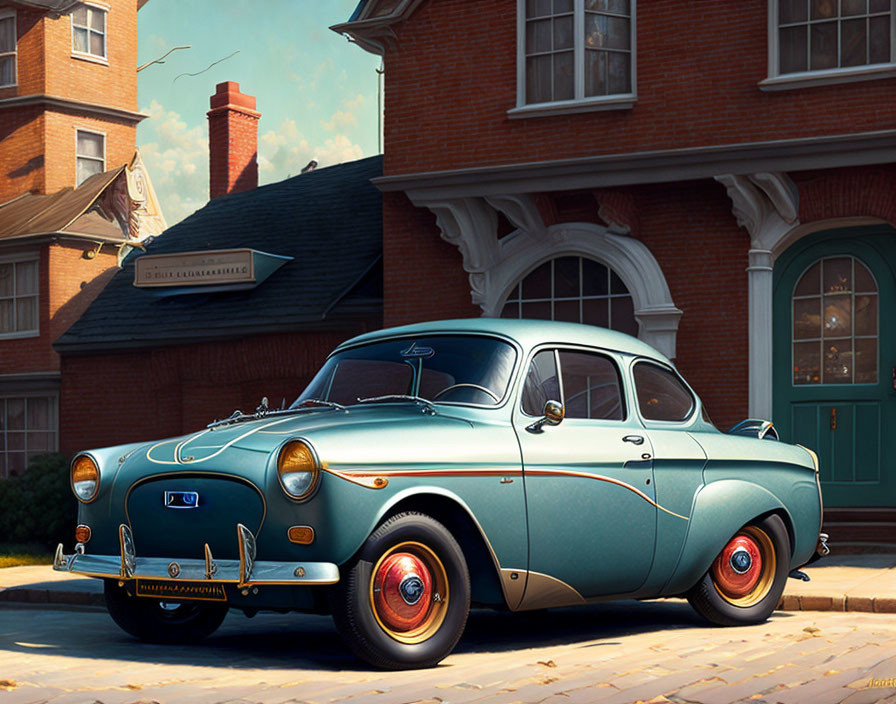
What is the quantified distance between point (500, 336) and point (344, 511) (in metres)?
1.72

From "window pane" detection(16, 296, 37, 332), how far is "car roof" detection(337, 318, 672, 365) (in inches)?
772

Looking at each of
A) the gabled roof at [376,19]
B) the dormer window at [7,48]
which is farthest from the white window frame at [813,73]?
the dormer window at [7,48]

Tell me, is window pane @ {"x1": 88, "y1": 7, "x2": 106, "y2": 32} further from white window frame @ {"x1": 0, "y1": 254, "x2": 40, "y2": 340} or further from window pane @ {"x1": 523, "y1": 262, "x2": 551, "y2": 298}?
window pane @ {"x1": 523, "y1": 262, "x2": 551, "y2": 298}

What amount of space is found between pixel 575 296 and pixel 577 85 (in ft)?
7.66

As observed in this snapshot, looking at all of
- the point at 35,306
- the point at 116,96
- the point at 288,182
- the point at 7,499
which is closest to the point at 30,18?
the point at 116,96

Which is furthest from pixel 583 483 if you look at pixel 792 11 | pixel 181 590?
pixel 792 11

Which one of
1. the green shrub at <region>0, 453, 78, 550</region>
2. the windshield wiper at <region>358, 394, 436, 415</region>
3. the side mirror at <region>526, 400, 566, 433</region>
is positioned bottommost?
the green shrub at <region>0, 453, 78, 550</region>

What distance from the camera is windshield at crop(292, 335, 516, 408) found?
7.60m

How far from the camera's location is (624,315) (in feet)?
49.8

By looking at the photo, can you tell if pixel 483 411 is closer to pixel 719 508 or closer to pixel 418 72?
pixel 719 508

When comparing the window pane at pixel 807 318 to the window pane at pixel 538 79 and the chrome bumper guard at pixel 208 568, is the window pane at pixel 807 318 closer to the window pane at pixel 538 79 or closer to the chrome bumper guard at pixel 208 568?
the window pane at pixel 538 79

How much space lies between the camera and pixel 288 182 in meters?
22.9

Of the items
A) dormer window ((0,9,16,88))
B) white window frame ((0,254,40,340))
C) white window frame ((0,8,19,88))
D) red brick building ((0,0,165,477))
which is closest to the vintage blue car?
red brick building ((0,0,165,477))

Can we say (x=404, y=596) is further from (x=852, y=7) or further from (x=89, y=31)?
(x=89, y=31)
